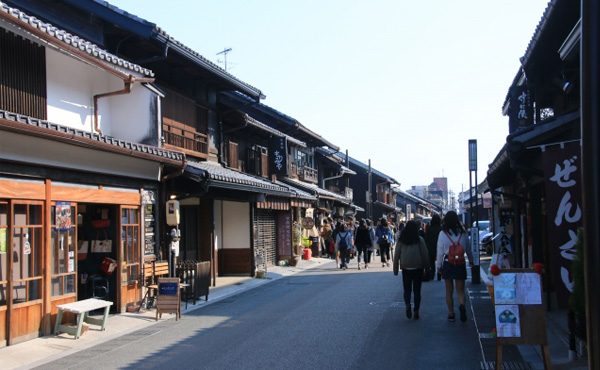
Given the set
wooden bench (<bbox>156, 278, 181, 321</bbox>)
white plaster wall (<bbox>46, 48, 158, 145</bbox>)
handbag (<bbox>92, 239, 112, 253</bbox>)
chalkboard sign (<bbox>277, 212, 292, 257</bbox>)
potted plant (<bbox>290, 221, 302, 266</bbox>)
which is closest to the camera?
white plaster wall (<bbox>46, 48, 158, 145</bbox>)

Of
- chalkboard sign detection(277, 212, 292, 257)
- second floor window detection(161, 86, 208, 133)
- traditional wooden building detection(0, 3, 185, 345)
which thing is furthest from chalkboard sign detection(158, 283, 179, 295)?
chalkboard sign detection(277, 212, 292, 257)

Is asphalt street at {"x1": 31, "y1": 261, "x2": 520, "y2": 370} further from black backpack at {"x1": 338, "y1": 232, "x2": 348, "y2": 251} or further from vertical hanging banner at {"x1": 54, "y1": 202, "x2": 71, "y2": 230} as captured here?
black backpack at {"x1": 338, "y1": 232, "x2": 348, "y2": 251}

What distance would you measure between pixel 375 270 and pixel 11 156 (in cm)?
1530

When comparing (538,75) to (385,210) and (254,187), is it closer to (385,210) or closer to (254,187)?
(254,187)

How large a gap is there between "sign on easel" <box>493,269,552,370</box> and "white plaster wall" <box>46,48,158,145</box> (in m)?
9.16

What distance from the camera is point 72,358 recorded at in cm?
892

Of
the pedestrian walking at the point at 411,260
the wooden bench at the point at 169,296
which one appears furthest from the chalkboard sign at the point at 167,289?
the pedestrian walking at the point at 411,260

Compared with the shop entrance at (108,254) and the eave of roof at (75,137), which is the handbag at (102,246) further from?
the eave of roof at (75,137)

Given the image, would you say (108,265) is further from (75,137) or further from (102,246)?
(75,137)

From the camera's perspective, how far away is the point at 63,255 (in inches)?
441

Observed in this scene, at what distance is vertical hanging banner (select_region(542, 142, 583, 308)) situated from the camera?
26.5 ft

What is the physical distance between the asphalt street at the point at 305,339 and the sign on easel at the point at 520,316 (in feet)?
2.74

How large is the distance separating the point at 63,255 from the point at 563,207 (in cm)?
885

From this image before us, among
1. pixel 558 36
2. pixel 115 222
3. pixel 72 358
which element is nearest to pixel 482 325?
pixel 558 36
